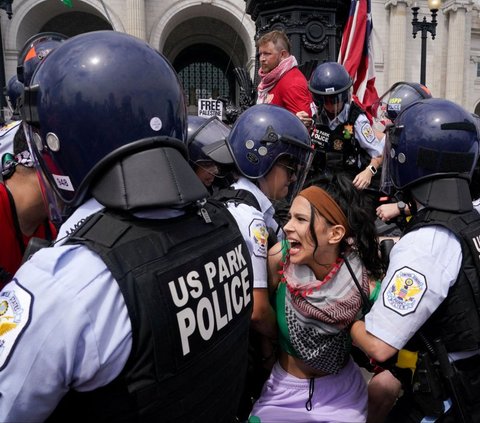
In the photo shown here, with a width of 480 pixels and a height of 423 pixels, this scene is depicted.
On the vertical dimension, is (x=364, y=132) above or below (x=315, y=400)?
above

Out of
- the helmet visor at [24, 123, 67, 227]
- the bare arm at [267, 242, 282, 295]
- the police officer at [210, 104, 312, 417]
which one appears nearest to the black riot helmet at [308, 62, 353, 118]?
the police officer at [210, 104, 312, 417]

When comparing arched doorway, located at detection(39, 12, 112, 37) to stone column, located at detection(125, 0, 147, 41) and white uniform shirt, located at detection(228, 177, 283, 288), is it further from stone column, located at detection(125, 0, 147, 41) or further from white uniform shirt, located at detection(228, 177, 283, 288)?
white uniform shirt, located at detection(228, 177, 283, 288)

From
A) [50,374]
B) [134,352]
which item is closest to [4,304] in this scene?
[50,374]

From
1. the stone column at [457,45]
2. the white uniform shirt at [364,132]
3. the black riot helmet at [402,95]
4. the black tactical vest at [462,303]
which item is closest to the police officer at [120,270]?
the black tactical vest at [462,303]

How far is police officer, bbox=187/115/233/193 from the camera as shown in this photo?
2.61 m

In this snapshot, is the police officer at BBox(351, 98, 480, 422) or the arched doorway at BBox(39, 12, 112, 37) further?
the arched doorway at BBox(39, 12, 112, 37)

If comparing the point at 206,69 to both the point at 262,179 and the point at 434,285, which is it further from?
the point at 434,285

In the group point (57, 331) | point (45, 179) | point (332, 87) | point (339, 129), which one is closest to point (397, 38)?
point (332, 87)

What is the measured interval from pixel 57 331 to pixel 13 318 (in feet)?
0.30

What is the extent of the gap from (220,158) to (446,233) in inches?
51.5

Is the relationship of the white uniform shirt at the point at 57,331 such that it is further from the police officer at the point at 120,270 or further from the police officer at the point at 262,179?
the police officer at the point at 262,179

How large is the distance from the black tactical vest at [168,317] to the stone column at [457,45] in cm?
2840

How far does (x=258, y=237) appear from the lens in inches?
77.5

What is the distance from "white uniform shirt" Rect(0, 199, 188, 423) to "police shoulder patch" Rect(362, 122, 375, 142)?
4031mm
